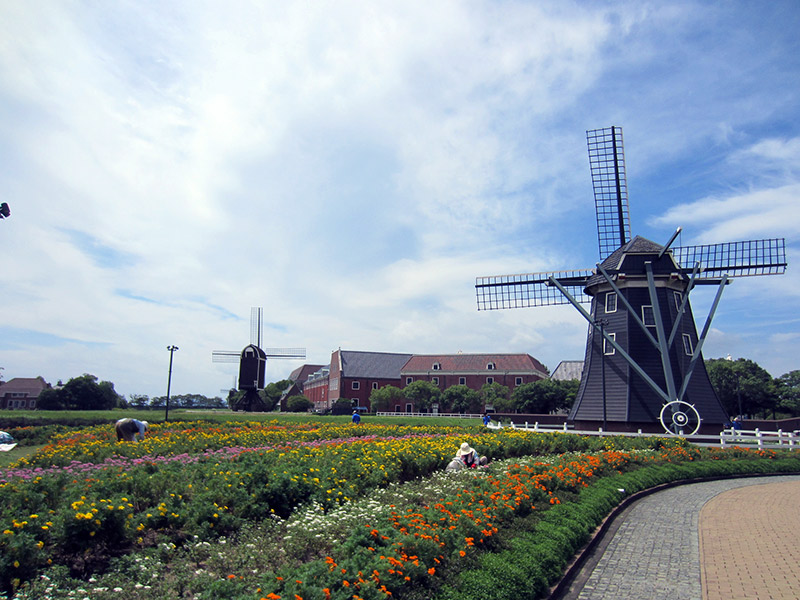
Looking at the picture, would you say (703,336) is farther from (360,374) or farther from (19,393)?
(19,393)

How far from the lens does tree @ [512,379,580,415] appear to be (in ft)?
203

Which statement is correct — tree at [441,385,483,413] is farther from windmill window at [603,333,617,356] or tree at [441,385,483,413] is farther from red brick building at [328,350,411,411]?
windmill window at [603,333,617,356]

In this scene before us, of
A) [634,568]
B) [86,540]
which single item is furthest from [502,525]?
[86,540]

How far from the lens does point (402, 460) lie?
12.4 meters

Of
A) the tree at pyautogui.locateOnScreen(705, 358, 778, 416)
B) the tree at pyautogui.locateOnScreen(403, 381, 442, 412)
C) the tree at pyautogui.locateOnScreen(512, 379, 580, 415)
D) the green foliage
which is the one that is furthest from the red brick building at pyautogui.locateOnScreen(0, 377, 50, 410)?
the tree at pyautogui.locateOnScreen(705, 358, 778, 416)

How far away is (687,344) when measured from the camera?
28.1 meters

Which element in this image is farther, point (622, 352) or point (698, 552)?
point (622, 352)

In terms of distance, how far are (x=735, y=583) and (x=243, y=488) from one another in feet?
23.3

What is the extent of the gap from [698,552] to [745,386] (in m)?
64.9

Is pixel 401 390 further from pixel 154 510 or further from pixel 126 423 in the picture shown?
pixel 154 510

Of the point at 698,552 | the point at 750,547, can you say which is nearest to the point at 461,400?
the point at 750,547

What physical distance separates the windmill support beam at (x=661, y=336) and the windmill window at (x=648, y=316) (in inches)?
18.4

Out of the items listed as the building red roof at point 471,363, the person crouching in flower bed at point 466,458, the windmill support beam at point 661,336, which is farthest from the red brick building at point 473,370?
the person crouching in flower bed at point 466,458

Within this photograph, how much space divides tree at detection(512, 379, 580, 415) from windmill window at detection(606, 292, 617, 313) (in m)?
34.2
